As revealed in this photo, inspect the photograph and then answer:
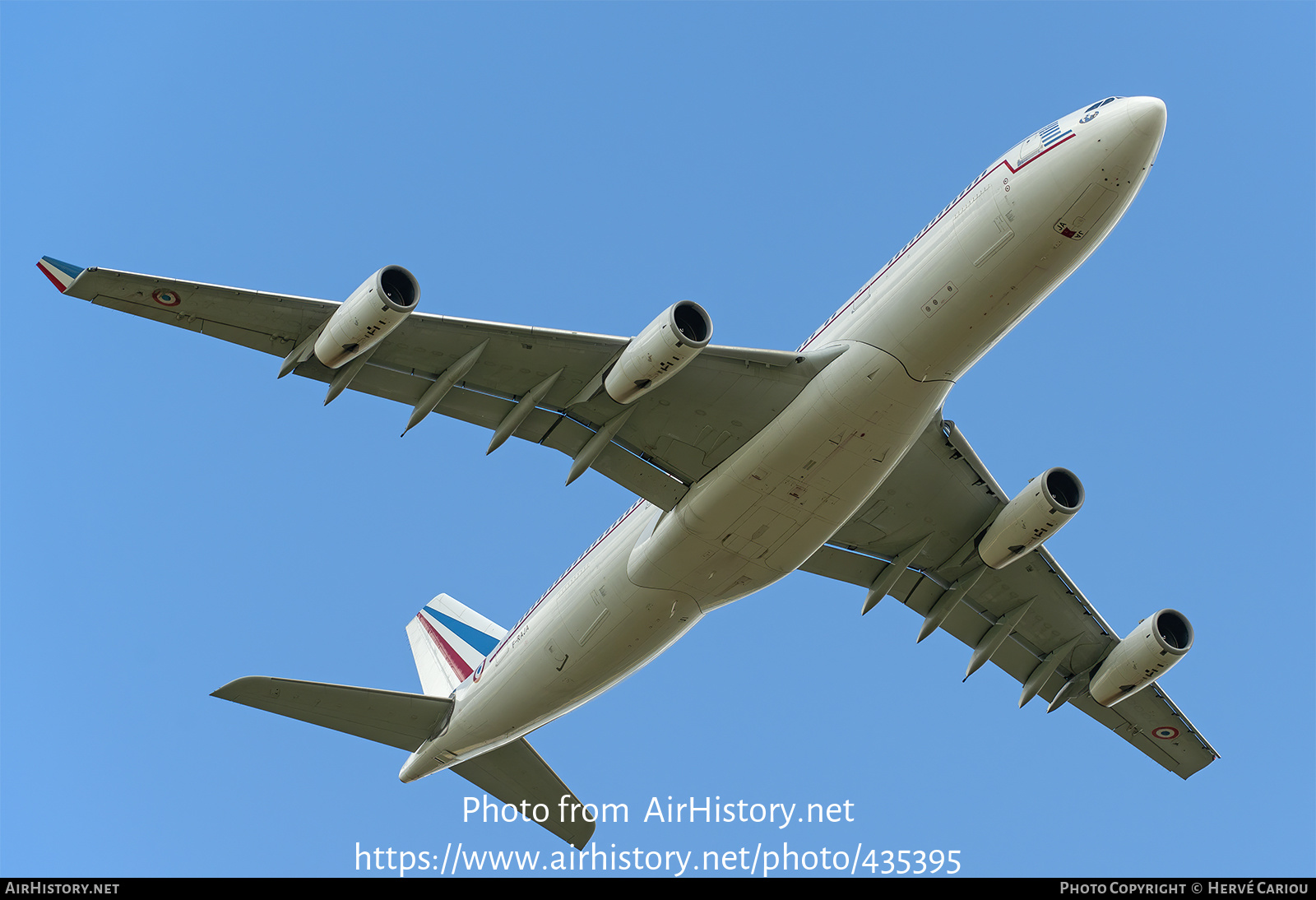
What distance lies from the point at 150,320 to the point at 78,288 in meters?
1.17

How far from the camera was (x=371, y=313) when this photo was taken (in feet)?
63.5

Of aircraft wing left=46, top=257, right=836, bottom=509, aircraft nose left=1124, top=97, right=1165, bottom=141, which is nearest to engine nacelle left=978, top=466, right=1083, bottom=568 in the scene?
aircraft wing left=46, top=257, right=836, bottom=509

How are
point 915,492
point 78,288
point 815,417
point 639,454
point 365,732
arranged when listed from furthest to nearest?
1. point 365,732
2. point 915,492
3. point 639,454
4. point 815,417
5. point 78,288

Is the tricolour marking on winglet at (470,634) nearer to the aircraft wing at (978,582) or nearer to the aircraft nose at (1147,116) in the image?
the aircraft wing at (978,582)

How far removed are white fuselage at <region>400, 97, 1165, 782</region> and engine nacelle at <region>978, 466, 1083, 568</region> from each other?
3988 millimetres

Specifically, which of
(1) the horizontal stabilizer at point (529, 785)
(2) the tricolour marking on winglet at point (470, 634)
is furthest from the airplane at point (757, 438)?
(2) the tricolour marking on winglet at point (470, 634)

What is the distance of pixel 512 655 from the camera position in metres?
25.8

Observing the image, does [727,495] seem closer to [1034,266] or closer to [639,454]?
[639,454]

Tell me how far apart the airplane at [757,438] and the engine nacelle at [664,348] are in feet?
0.12

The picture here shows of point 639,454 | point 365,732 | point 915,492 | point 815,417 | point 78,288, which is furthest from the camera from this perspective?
point 365,732

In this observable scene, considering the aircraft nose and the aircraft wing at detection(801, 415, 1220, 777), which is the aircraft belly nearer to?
the aircraft wing at detection(801, 415, 1220, 777)

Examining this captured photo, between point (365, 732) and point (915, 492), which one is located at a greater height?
point (915, 492)

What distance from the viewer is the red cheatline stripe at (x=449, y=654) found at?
2962 centimetres
